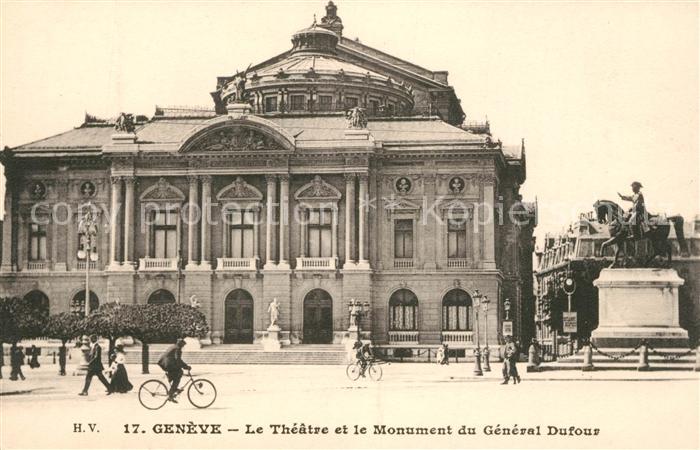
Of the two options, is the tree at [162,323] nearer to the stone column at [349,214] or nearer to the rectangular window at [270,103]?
the stone column at [349,214]

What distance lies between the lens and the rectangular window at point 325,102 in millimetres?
62062

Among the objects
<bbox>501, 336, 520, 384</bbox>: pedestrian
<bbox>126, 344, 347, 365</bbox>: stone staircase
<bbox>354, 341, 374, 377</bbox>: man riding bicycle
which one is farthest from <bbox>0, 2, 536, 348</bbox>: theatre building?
<bbox>501, 336, 520, 384</bbox>: pedestrian

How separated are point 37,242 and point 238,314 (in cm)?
1068

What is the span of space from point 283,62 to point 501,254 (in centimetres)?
1748

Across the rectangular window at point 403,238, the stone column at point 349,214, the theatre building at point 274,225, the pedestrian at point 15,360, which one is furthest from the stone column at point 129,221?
the pedestrian at point 15,360

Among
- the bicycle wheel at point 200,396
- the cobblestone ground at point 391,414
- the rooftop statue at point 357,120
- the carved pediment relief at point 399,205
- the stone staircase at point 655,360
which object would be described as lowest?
the cobblestone ground at point 391,414

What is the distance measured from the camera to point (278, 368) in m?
47.2

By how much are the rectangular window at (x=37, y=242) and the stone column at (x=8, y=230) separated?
942 millimetres

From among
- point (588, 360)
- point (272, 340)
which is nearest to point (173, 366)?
point (588, 360)

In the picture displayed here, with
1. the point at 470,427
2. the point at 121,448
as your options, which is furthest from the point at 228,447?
the point at 470,427

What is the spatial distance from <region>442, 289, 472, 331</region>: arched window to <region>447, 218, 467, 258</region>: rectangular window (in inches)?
68.7

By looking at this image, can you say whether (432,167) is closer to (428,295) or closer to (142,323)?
(428,295)

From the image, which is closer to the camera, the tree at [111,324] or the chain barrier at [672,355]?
the chain barrier at [672,355]

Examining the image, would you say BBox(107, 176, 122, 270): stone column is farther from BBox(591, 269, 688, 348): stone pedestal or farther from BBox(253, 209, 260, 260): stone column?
BBox(591, 269, 688, 348): stone pedestal
